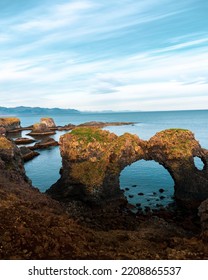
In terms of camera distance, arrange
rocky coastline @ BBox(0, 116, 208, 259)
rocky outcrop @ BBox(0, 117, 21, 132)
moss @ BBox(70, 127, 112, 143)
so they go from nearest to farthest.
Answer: rocky coastline @ BBox(0, 116, 208, 259) → moss @ BBox(70, 127, 112, 143) → rocky outcrop @ BBox(0, 117, 21, 132)

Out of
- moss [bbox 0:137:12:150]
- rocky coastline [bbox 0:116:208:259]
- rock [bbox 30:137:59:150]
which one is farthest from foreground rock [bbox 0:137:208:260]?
rock [bbox 30:137:59:150]

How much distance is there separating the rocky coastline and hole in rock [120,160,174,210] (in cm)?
242

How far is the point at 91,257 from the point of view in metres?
19.4

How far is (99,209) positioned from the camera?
148ft

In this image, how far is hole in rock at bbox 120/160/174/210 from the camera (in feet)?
161

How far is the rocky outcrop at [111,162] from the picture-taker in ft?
158

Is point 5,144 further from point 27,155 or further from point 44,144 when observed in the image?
point 44,144

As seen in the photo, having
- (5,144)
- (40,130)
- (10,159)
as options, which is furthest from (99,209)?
(40,130)

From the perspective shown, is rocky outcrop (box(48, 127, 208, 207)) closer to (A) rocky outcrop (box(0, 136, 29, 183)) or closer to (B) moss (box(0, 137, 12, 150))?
(A) rocky outcrop (box(0, 136, 29, 183))

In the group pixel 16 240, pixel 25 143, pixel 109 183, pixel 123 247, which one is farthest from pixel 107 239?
pixel 25 143

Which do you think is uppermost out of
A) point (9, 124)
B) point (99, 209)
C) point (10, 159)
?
point (9, 124)

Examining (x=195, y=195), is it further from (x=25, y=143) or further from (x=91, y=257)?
(x=25, y=143)

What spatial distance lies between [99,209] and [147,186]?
14830mm

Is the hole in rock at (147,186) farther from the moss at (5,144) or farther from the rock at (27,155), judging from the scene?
the rock at (27,155)
